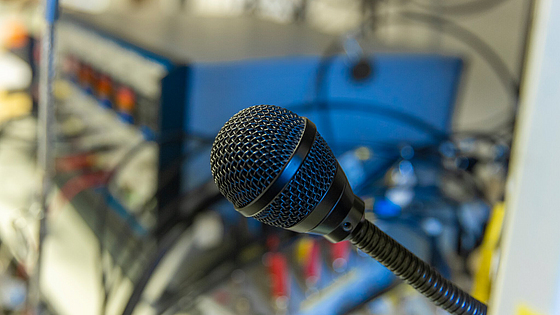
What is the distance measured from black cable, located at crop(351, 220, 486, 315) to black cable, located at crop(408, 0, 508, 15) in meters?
0.72

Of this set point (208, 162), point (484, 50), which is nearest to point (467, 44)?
point (484, 50)

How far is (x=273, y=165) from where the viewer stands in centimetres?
16

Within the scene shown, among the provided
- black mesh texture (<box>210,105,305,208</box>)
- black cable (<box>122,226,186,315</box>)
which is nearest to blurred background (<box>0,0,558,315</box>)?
black cable (<box>122,226,186,315</box>)

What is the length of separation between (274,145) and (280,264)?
0.40m

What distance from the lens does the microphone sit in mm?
165

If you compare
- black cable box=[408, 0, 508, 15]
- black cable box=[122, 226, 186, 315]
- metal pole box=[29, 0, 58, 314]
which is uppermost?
black cable box=[408, 0, 508, 15]

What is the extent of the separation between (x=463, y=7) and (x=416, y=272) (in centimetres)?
79

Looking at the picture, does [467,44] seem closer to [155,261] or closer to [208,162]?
[208,162]

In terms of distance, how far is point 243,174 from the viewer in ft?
0.56

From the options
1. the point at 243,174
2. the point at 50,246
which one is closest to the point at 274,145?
the point at 243,174

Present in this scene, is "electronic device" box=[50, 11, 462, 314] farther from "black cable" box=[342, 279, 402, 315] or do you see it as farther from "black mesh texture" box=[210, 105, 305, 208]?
"black mesh texture" box=[210, 105, 305, 208]

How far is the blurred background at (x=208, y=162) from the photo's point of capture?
1.66 ft

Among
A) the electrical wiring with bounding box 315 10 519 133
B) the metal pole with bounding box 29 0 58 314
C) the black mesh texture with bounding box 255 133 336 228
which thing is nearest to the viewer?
the black mesh texture with bounding box 255 133 336 228

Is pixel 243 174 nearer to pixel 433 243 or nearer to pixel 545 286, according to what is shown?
pixel 545 286
